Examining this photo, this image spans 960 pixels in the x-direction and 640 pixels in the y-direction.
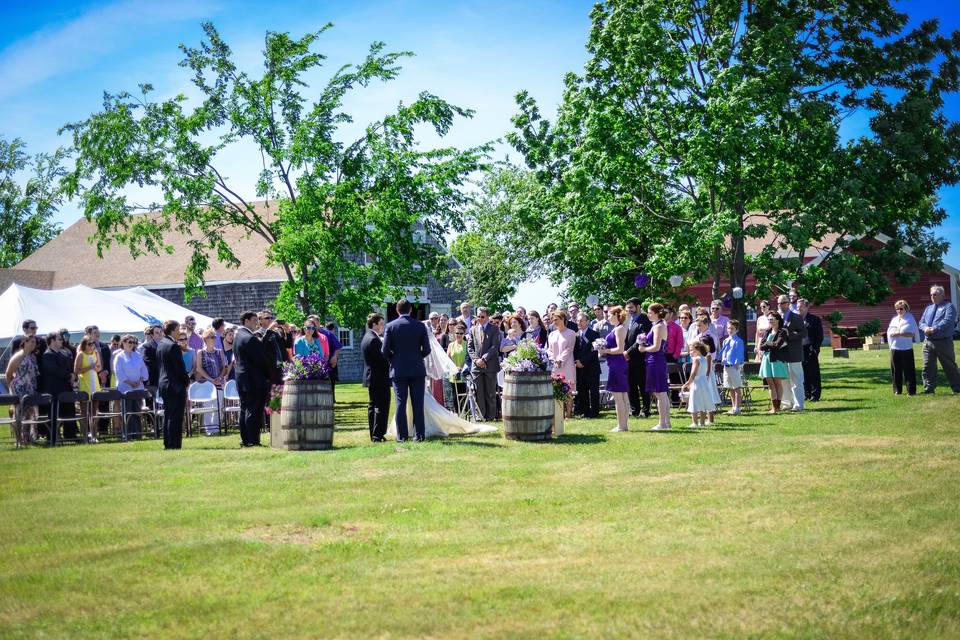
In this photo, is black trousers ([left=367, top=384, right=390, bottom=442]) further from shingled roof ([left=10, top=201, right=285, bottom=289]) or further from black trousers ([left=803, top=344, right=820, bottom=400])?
shingled roof ([left=10, top=201, right=285, bottom=289])

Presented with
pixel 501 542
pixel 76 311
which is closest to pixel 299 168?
pixel 76 311

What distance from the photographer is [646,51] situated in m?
27.2

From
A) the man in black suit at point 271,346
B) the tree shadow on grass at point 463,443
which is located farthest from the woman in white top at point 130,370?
the tree shadow on grass at point 463,443

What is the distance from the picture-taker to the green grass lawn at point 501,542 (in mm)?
5691

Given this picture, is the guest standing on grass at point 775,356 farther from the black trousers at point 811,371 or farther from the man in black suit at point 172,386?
the man in black suit at point 172,386

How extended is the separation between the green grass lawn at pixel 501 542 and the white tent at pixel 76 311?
1130 cm

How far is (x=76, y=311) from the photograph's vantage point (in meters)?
24.1

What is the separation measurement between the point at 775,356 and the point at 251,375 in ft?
29.3

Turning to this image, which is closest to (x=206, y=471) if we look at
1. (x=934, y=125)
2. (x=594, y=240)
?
(x=594, y=240)

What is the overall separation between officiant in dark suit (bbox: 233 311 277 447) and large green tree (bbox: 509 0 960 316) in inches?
554

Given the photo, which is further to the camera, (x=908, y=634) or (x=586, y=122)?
(x=586, y=122)

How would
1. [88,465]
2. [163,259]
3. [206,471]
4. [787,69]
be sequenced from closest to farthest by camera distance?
[206,471] → [88,465] → [787,69] → [163,259]

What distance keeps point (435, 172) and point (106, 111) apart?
33.3ft

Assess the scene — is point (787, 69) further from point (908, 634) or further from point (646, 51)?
point (908, 634)
